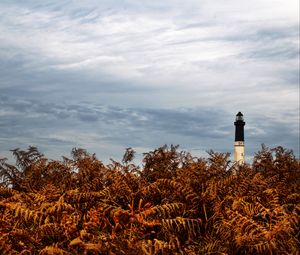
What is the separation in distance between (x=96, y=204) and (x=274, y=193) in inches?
77.8

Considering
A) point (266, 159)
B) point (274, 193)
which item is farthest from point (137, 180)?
point (266, 159)

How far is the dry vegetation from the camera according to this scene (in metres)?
5.70

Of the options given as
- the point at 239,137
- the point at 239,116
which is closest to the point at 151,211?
the point at 239,137

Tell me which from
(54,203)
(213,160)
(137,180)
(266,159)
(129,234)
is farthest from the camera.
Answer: (266,159)

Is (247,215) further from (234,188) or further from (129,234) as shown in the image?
(129,234)

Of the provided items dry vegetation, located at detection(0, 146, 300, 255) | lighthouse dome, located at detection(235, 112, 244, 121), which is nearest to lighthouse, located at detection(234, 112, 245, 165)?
lighthouse dome, located at detection(235, 112, 244, 121)

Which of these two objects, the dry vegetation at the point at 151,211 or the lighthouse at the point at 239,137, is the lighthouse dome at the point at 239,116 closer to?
the lighthouse at the point at 239,137

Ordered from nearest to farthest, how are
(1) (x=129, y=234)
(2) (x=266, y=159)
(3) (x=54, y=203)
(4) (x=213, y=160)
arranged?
1. (1) (x=129, y=234)
2. (3) (x=54, y=203)
3. (4) (x=213, y=160)
4. (2) (x=266, y=159)

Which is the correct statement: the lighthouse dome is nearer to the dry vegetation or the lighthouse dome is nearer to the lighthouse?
the lighthouse

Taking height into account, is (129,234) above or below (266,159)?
below

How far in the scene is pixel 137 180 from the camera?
675 cm

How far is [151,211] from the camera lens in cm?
598

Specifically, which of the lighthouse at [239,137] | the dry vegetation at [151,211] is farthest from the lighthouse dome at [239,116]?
the dry vegetation at [151,211]

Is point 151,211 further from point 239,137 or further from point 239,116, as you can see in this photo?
point 239,116
